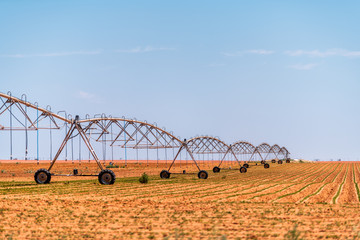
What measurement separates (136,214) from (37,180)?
63.4 ft

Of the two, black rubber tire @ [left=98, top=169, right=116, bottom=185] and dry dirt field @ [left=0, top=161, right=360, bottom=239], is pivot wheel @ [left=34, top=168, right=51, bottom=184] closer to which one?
black rubber tire @ [left=98, top=169, right=116, bottom=185]

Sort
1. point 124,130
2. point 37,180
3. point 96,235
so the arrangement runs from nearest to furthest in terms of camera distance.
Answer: point 96,235
point 37,180
point 124,130

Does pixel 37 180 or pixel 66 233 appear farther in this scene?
pixel 37 180

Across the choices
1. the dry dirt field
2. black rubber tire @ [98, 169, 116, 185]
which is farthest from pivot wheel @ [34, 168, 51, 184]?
the dry dirt field

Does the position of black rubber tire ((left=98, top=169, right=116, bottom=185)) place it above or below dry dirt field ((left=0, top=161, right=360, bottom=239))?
above

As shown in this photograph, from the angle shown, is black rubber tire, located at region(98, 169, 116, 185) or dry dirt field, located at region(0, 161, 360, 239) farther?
black rubber tire, located at region(98, 169, 116, 185)

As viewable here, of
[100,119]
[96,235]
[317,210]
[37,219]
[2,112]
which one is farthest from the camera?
[100,119]

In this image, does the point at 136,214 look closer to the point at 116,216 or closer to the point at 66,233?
the point at 116,216

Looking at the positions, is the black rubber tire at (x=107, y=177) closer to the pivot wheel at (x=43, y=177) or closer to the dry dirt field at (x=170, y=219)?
the pivot wheel at (x=43, y=177)

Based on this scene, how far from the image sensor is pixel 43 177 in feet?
110

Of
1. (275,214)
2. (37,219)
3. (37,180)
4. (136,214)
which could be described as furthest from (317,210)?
(37,180)

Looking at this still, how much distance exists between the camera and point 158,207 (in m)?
18.7

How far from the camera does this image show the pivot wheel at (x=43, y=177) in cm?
3331

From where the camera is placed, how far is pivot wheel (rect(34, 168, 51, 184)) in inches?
1312
